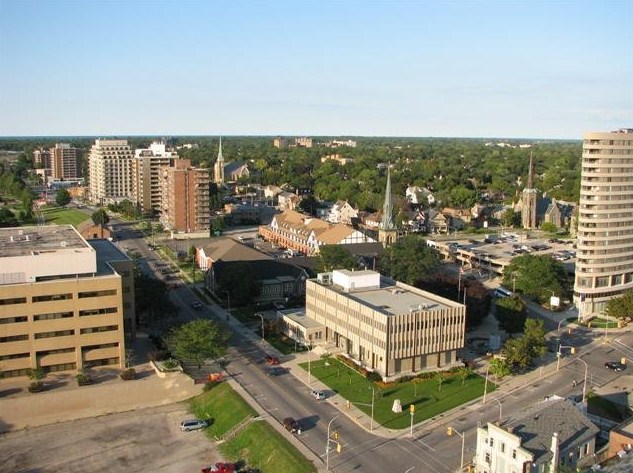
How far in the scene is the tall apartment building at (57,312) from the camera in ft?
239

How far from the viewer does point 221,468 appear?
186 feet

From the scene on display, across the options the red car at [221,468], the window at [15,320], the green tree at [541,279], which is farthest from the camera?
the green tree at [541,279]

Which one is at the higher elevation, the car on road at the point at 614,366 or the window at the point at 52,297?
the window at the point at 52,297

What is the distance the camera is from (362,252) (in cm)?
12762

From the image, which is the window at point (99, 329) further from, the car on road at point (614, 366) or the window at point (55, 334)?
the car on road at point (614, 366)

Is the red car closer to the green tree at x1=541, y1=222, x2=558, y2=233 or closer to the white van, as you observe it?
the white van

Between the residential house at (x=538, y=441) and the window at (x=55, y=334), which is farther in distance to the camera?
the window at (x=55, y=334)

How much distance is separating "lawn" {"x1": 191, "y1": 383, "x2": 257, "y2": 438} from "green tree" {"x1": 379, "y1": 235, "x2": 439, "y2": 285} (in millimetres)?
43678

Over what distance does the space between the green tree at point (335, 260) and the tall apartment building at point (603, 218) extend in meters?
36.3

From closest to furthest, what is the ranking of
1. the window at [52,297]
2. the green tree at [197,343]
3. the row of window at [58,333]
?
the row of window at [58,333]
the window at [52,297]
the green tree at [197,343]

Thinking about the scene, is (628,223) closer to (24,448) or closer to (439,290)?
(439,290)

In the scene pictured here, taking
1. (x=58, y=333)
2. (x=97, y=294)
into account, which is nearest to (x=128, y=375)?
(x=58, y=333)

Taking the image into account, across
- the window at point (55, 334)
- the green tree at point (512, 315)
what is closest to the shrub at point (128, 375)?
the window at point (55, 334)

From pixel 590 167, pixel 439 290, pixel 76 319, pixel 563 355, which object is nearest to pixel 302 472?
pixel 76 319
